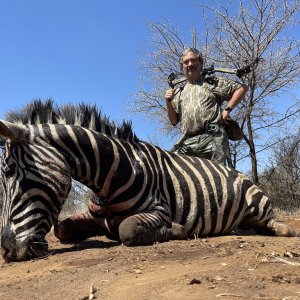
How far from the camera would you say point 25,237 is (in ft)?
11.1

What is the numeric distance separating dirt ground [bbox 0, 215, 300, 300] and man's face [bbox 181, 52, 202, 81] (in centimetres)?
244

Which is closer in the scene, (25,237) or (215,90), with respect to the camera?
(25,237)

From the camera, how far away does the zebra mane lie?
3848mm

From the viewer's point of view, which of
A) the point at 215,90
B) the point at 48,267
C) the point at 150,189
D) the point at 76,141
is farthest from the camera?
the point at 215,90

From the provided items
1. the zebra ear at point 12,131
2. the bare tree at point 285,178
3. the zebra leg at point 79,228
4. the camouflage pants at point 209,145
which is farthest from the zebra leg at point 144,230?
the bare tree at point 285,178

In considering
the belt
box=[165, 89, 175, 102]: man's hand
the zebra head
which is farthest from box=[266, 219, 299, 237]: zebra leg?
the zebra head

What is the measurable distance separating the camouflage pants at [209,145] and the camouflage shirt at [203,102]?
96 mm

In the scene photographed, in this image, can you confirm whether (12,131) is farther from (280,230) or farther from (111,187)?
(280,230)

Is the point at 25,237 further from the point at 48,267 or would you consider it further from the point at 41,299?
the point at 41,299

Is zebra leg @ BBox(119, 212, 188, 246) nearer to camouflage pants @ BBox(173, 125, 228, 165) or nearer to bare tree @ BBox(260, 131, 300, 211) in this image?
camouflage pants @ BBox(173, 125, 228, 165)

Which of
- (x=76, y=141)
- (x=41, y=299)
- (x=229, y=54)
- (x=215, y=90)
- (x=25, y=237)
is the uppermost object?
(x=229, y=54)

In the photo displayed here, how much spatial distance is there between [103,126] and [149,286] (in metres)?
2.18

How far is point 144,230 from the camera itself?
355 centimetres

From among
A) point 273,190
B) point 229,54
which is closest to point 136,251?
point 229,54
